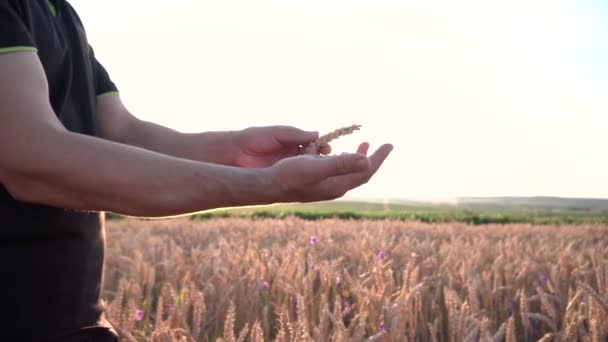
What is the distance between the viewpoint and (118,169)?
116cm

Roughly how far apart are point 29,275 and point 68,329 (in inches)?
7.0

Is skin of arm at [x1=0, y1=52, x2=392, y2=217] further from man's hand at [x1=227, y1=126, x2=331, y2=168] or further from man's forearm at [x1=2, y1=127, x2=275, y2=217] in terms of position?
man's hand at [x1=227, y1=126, x2=331, y2=168]

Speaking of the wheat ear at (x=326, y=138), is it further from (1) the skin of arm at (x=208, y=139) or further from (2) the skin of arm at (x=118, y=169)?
(2) the skin of arm at (x=118, y=169)

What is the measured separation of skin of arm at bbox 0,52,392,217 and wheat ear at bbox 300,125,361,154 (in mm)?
182

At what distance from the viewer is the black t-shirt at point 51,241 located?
4.64ft

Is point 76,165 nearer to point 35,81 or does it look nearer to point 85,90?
point 35,81

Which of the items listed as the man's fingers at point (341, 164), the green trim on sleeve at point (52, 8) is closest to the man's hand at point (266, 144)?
the man's fingers at point (341, 164)

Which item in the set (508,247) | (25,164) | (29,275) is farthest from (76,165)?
(508,247)

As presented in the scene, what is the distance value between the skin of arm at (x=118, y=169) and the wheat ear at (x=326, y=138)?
182mm

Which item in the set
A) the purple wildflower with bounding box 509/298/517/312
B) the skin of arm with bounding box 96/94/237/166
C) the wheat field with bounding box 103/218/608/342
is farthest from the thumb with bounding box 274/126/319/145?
the purple wildflower with bounding box 509/298/517/312

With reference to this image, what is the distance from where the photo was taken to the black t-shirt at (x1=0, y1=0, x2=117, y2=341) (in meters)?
1.42

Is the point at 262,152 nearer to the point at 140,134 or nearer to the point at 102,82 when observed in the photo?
the point at 140,134

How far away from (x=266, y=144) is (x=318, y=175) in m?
0.56

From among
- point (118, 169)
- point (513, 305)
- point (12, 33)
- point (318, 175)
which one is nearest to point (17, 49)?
point (12, 33)
